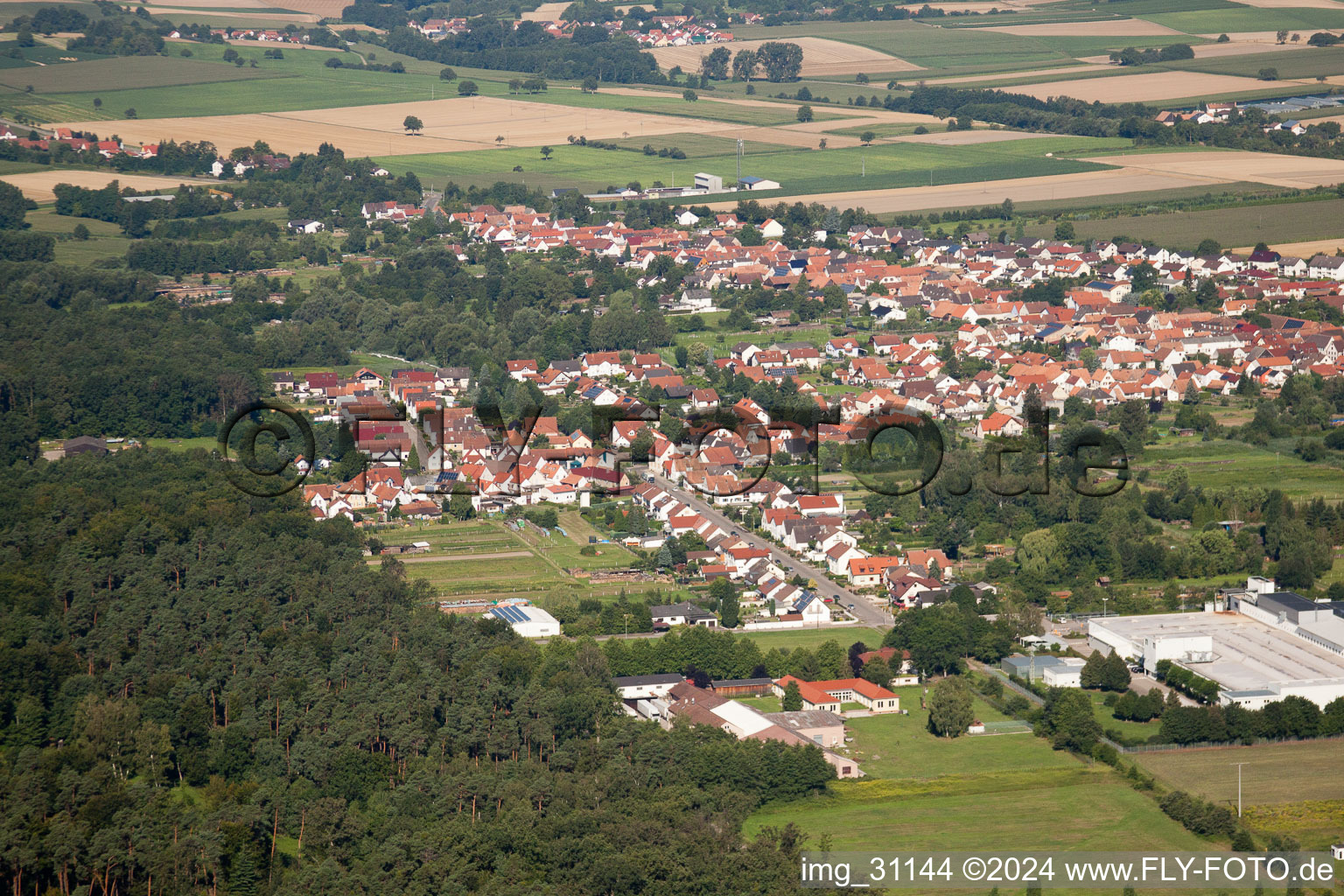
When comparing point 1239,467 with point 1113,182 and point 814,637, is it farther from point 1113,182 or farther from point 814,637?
point 1113,182

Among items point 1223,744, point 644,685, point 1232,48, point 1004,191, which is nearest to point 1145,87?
point 1232,48

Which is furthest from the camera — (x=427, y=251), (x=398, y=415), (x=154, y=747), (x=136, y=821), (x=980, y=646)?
(x=427, y=251)

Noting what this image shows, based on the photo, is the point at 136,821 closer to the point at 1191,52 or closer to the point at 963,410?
the point at 963,410

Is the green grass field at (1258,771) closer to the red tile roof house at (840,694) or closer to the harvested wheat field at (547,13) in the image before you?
the red tile roof house at (840,694)

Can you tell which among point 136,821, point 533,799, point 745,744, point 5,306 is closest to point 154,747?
point 136,821

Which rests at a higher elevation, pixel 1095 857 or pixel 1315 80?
pixel 1315 80
